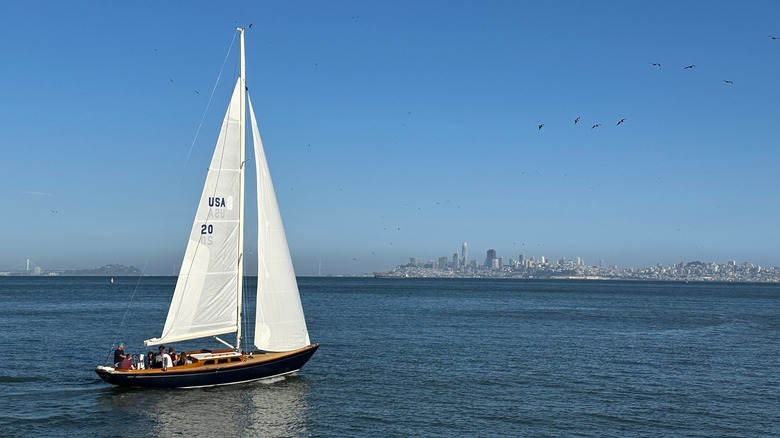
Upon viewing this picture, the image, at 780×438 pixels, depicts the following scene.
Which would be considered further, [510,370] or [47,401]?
[510,370]

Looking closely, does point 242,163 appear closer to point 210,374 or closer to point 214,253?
point 214,253

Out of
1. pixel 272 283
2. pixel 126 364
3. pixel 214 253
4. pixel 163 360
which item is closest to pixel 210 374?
pixel 163 360

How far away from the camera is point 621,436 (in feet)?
93.7

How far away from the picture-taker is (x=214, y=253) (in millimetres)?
36094

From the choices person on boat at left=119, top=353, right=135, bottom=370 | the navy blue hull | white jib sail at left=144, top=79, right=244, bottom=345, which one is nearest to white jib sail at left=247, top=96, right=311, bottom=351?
the navy blue hull

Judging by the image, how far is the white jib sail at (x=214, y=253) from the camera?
3525 cm

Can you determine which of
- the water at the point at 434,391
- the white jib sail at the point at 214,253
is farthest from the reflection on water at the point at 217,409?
the white jib sail at the point at 214,253

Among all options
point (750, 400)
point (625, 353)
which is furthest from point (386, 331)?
point (750, 400)

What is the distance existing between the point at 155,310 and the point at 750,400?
75.9 metres

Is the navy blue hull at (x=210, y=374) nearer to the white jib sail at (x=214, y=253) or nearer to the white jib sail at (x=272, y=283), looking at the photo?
the white jib sail at (x=272, y=283)

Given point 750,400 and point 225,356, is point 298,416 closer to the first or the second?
point 225,356

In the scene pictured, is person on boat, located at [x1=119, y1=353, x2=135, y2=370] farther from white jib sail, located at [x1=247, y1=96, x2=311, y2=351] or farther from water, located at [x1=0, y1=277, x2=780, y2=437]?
white jib sail, located at [x1=247, y1=96, x2=311, y2=351]

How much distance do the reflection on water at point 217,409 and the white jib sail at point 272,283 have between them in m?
2.36

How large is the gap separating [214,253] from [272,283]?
A: 3.36 m
